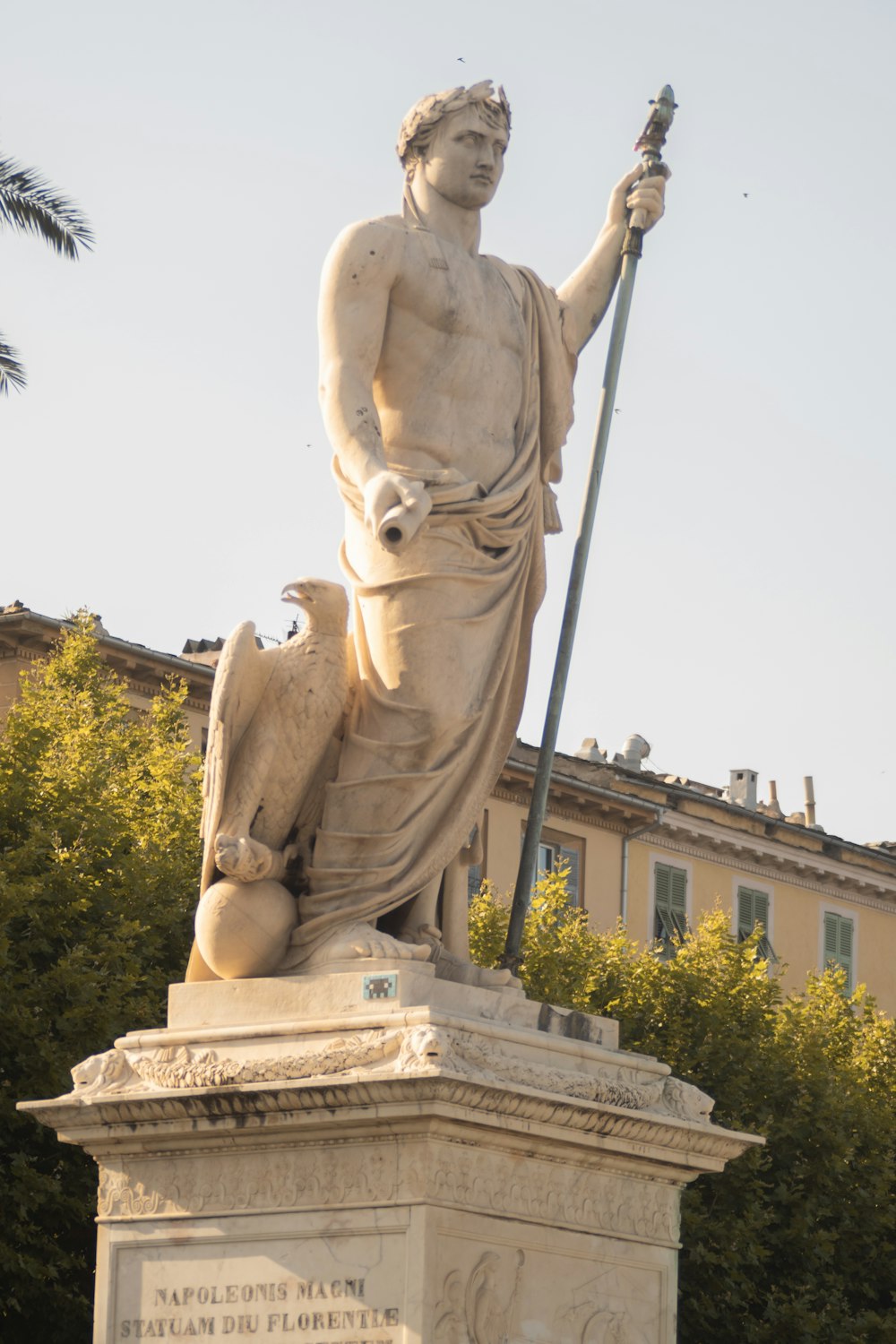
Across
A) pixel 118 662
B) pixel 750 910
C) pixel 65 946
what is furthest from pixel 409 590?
pixel 750 910

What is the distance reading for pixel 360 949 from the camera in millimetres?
10312

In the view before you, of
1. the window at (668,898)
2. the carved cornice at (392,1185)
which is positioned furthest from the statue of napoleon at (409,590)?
the window at (668,898)

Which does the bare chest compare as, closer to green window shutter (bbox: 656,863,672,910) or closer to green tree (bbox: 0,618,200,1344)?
green tree (bbox: 0,618,200,1344)

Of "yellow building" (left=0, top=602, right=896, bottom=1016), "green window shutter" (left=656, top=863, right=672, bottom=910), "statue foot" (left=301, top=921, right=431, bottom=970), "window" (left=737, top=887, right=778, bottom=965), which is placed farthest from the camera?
"window" (left=737, top=887, right=778, bottom=965)

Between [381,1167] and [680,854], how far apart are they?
136ft

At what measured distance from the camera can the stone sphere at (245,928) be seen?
1047 centimetres

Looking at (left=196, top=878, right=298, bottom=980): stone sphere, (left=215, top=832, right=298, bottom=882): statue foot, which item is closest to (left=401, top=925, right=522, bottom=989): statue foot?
(left=196, top=878, right=298, bottom=980): stone sphere

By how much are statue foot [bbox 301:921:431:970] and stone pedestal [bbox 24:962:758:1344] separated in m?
0.10

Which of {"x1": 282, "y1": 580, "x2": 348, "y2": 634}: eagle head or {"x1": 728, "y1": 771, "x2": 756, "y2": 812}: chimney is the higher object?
{"x1": 728, "y1": 771, "x2": 756, "y2": 812}: chimney

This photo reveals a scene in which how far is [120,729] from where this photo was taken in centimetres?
3312

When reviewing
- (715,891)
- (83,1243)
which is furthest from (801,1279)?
(715,891)

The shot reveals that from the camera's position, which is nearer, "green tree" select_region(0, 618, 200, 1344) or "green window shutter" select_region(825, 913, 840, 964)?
"green tree" select_region(0, 618, 200, 1344)

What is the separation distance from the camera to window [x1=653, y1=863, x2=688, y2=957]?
50000 mm

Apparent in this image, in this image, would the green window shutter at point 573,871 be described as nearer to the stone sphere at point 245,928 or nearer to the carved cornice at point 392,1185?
the carved cornice at point 392,1185
